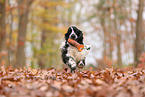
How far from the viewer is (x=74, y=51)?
4.71 meters

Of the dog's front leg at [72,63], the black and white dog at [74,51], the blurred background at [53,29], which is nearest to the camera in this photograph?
the dog's front leg at [72,63]

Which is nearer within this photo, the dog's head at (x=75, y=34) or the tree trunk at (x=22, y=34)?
the dog's head at (x=75, y=34)

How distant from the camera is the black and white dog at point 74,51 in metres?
4.69

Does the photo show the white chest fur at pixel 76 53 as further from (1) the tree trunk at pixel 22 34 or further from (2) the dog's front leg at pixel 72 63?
(1) the tree trunk at pixel 22 34

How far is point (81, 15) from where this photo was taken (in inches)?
1140

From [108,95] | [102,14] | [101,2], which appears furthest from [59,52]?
[102,14]

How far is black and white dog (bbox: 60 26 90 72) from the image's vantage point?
15.4ft

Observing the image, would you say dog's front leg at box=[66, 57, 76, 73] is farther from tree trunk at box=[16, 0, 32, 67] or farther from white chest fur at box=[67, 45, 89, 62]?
tree trunk at box=[16, 0, 32, 67]

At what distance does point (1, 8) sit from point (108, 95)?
10.2 m

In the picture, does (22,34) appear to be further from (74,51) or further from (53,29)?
(74,51)

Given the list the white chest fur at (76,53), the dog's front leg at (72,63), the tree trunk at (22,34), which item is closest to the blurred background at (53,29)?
the tree trunk at (22,34)

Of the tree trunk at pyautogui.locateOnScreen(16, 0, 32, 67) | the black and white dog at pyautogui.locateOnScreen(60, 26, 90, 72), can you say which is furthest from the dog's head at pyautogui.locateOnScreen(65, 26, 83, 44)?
the tree trunk at pyautogui.locateOnScreen(16, 0, 32, 67)

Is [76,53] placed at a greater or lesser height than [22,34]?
lesser

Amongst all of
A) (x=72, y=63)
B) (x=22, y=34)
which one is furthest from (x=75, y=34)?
(x=22, y=34)
